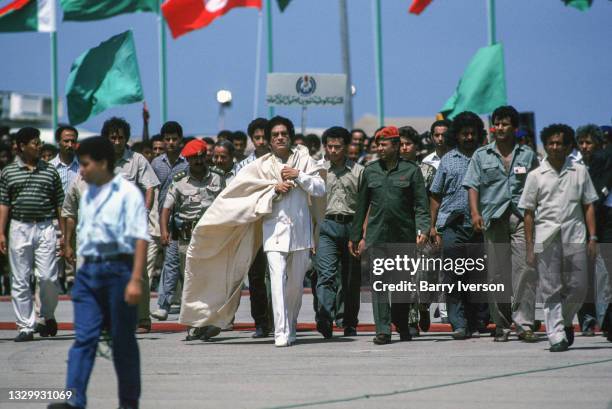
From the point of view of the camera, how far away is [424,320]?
45.9 ft

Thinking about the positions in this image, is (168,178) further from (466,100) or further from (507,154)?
(466,100)

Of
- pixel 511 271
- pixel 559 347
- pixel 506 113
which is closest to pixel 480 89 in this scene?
pixel 506 113

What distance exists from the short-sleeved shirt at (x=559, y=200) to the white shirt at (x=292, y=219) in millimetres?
2004

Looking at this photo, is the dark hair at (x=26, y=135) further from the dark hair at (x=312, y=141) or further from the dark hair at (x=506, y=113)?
the dark hair at (x=312, y=141)

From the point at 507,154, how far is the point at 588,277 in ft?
5.05

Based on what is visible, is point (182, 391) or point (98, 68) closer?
point (182, 391)

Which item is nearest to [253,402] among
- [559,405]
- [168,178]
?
[559,405]

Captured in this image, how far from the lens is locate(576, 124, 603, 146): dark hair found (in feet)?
45.8

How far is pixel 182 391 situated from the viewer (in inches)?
365

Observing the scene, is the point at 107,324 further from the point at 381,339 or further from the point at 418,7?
the point at 418,7

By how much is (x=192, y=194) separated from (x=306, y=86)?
9054 millimetres

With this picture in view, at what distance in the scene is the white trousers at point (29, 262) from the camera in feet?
42.9

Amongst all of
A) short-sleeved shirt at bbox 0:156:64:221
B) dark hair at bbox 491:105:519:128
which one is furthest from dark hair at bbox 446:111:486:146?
short-sleeved shirt at bbox 0:156:64:221

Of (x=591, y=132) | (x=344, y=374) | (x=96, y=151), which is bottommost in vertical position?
(x=344, y=374)
